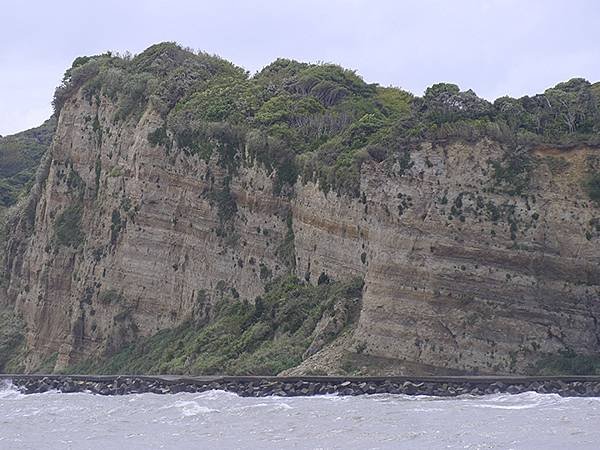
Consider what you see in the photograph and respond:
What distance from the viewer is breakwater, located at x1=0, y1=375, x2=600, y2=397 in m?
41.9

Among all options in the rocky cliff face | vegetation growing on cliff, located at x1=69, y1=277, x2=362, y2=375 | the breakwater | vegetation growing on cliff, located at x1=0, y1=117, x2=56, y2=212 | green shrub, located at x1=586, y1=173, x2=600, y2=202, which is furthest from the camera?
vegetation growing on cliff, located at x1=0, y1=117, x2=56, y2=212

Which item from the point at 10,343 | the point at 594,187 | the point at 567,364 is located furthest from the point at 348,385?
the point at 10,343

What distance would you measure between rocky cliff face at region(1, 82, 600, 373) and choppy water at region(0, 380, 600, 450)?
4.89m

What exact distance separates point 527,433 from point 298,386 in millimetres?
13063

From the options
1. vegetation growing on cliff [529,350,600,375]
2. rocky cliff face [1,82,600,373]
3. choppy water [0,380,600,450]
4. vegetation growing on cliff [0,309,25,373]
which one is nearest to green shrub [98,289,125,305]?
rocky cliff face [1,82,600,373]

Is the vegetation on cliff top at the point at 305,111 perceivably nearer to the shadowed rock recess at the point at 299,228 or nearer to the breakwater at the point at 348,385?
the shadowed rock recess at the point at 299,228

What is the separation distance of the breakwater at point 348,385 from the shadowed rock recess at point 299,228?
6.75ft

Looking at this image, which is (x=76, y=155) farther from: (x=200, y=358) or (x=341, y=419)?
(x=341, y=419)

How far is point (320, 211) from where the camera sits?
55.5 metres

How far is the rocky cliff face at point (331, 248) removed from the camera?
152 feet

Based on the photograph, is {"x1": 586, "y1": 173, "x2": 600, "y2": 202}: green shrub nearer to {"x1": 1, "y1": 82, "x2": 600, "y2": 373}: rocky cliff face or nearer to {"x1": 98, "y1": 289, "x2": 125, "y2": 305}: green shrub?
{"x1": 1, "y1": 82, "x2": 600, "y2": 373}: rocky cliff face

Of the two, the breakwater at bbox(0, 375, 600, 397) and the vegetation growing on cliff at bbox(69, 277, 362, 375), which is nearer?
the breakwater at bbox(0, 375, 600, 397)

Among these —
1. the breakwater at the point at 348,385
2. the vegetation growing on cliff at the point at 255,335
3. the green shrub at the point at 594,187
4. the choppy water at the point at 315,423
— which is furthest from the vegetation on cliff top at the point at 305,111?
the choppy water at the point at 315,423

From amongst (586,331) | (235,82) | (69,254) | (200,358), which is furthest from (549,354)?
(69,254)
